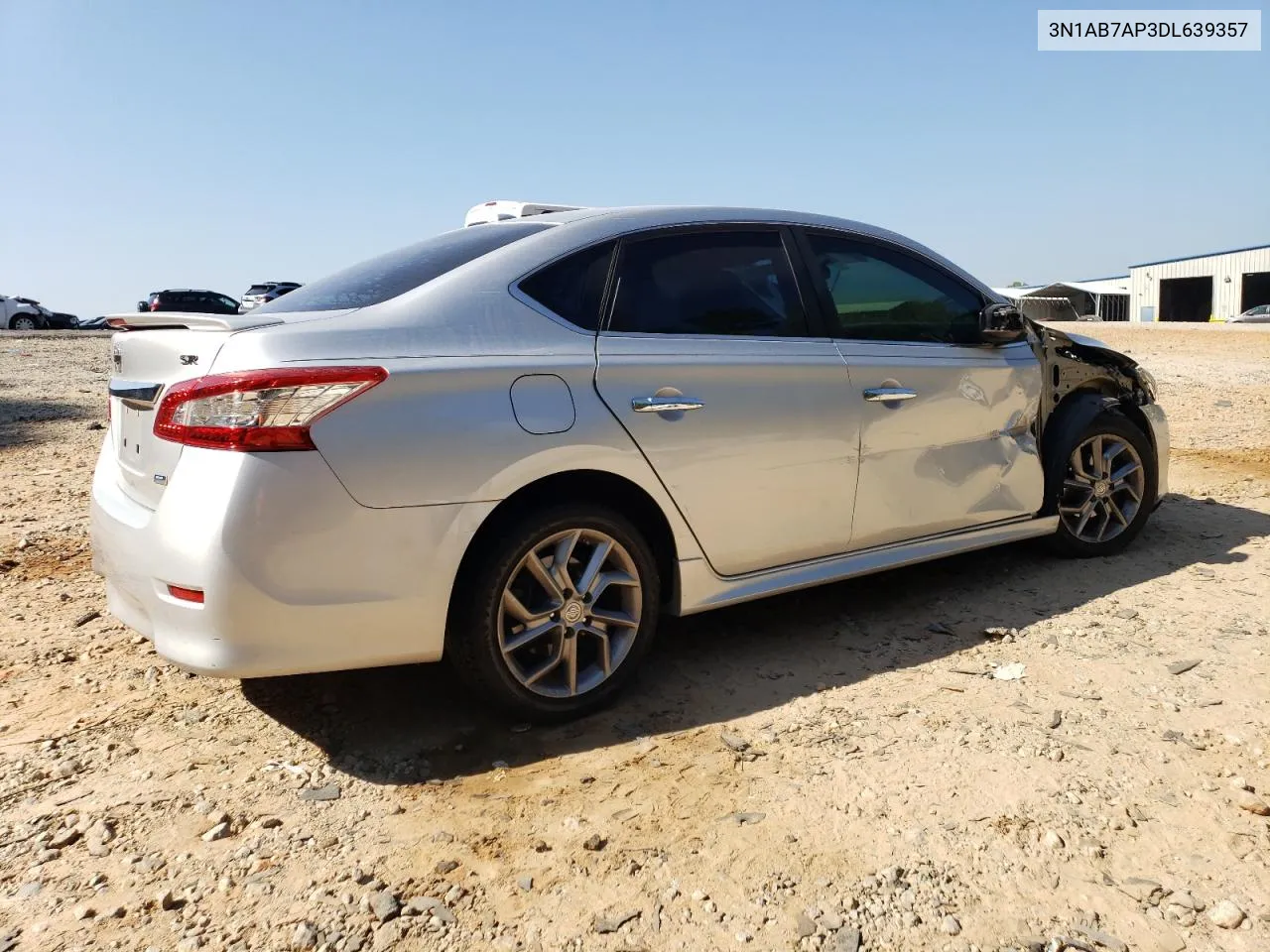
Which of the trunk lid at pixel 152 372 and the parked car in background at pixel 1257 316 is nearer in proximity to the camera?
the trunk lid at pixel 152 372

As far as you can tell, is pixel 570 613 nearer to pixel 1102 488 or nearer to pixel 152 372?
pixel 152 372

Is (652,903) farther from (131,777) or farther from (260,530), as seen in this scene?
(131,777)

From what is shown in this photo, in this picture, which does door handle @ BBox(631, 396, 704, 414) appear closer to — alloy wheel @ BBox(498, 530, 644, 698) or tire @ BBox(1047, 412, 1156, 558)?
alloy wheel @ BBox(498, 530, 644, 698)

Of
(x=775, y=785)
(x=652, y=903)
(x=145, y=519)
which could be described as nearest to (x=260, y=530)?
(x=145, y=519)

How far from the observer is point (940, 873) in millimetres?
2369

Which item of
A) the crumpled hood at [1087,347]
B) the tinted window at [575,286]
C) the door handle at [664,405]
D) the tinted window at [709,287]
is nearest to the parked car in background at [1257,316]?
the crumpled hood at [1087,347]

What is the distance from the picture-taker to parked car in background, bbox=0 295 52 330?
3625 cm

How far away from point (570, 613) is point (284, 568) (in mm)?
911

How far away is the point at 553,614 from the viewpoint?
312 cm

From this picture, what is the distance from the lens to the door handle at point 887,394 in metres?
3.84

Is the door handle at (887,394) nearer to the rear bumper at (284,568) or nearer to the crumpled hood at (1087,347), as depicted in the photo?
the crumpled hood at (1087,347)

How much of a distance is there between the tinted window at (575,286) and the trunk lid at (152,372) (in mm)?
832

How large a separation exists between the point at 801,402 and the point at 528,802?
1.74m

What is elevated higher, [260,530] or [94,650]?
[260,530]
